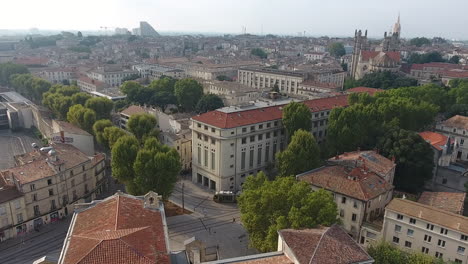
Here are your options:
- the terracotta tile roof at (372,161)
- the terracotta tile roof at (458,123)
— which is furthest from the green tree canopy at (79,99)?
the terracotta tile roof at (458,123)

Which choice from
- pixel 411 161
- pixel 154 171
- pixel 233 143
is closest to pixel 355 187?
pixel 411 161

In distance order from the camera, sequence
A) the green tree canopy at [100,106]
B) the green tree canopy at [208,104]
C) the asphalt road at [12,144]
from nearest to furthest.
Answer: the asphalt road at [12,144] < the green tree canopy at [100,106] < the green tree canopy at [208,104]

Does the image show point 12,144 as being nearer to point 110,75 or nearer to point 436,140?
point 110,75

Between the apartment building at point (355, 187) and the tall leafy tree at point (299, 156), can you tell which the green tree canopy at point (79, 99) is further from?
the apartment building at point (355, 187)

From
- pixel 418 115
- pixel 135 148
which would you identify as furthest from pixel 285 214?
pixel 418 115

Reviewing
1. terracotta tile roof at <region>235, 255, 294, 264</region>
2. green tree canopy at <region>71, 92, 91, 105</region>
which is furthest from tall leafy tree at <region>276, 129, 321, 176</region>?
green tree canopy at <region>71, 92, 91, 105</region>

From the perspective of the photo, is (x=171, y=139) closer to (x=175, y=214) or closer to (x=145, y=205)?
(x=175, y=214)
